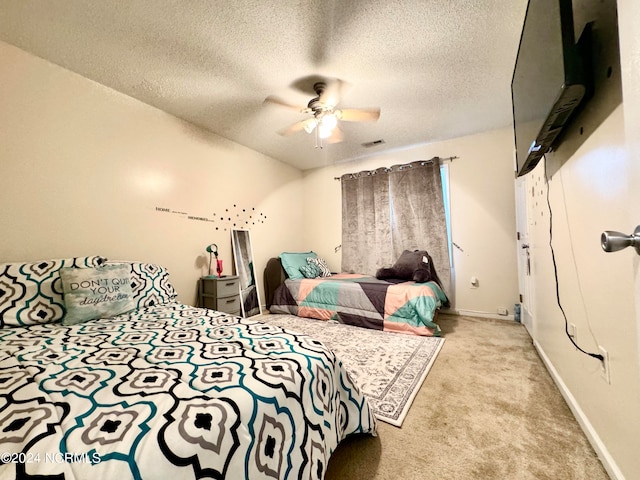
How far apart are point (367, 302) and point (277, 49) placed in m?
2.50

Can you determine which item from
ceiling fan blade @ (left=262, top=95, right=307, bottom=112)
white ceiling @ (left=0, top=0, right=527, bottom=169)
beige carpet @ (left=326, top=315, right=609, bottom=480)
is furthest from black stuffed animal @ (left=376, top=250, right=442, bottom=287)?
ceiling fan blade @ (left=262, top=95, right=307, bottom=112)

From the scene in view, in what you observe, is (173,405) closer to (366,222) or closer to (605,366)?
(605,366)

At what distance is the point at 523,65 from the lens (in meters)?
1.48

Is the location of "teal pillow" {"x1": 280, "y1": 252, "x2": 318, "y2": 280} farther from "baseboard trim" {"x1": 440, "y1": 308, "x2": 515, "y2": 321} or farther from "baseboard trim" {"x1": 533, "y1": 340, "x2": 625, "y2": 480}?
"baseboard trim" {"x1": 533, "y1": 340, "x2": 625, "y2": 480}

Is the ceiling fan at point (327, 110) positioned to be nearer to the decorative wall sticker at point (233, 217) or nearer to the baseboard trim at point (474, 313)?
the decorative wall sticker at point (233, 217)

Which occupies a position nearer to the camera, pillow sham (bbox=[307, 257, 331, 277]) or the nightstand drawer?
the nightstand drawer

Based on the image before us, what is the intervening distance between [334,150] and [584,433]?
3.70 metres

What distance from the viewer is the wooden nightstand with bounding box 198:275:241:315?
286cm

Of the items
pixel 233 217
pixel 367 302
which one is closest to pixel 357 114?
pixel 367 302

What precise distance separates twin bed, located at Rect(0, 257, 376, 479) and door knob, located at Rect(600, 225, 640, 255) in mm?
937

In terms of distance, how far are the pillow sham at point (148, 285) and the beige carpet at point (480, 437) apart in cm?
173

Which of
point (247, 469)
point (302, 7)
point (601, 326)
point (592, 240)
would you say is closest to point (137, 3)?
point (302, 7)

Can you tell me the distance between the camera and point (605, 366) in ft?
3.64

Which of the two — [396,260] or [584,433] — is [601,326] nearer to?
[584,433]
